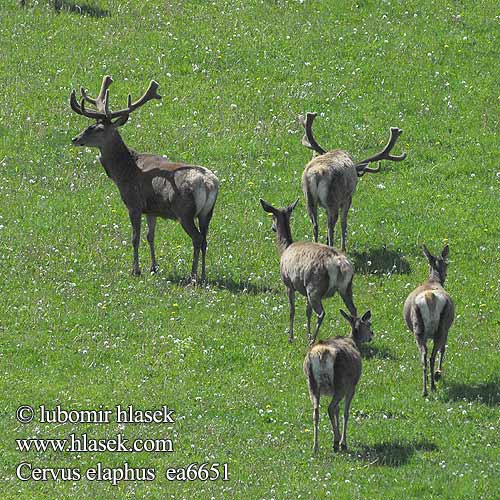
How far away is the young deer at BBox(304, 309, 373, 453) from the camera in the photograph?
59.4 ft

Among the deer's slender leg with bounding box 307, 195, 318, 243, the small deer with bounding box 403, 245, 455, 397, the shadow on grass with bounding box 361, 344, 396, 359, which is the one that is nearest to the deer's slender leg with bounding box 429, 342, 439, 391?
the small deer with bounding box 403, 245, 455, 397

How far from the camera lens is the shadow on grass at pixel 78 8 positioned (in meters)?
35.1

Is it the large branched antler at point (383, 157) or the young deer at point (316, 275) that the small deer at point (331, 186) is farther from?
the young deer at point (316, 275)

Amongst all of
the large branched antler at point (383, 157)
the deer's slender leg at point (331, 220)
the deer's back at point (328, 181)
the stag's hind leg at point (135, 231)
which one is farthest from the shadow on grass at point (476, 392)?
the large branched antler at point (383, 157)

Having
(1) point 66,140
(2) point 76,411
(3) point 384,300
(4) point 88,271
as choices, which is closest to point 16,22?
(1) point 66,140

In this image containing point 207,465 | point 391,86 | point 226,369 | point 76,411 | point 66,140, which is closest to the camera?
point 207,465

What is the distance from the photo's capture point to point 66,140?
2978 centimetres

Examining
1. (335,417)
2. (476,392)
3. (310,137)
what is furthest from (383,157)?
(335,417)

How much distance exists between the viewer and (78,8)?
115ft

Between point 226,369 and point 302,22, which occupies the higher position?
point 302,22

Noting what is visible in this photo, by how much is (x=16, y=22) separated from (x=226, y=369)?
1566 cm

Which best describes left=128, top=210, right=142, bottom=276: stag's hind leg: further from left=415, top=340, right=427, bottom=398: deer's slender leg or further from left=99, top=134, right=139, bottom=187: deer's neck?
left=415, top=340, right=427, bottom=398: deer's slender leg

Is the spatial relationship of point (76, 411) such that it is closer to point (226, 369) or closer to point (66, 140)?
point (226, 369)

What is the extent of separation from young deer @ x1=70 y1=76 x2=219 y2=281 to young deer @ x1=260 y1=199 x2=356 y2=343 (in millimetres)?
2651
